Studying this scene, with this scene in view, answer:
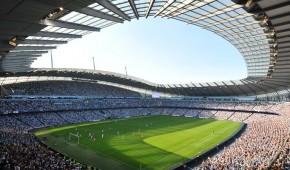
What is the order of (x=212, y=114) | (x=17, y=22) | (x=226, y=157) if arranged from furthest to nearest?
(x=212, y=114)
(x=226, y=157)
(x=17, y=22)

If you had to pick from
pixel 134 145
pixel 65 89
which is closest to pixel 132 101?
pixel 65 89

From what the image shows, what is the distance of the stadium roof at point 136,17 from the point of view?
16359 mm

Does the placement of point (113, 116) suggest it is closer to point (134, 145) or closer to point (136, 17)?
point (134, 145)

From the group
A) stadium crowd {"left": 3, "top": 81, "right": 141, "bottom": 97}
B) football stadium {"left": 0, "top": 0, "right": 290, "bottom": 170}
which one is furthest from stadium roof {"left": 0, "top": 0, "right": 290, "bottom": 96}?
stadium crowd {"left": 3, "top": 81, "right": 141, "bottom": 97}

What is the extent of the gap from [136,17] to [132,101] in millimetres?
66867

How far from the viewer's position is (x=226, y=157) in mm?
28672

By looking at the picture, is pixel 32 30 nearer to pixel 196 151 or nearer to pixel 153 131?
pixel 196 151

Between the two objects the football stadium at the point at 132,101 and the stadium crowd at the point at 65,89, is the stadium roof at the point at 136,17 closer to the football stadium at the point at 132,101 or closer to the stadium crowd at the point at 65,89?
the football stadium at the point at 132,101

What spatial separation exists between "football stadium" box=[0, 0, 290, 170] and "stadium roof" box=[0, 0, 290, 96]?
0.12 meters

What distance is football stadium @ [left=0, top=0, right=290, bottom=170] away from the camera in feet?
72.5

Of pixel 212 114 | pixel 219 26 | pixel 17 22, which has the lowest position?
pixel 212 114

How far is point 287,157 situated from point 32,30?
2674 cm

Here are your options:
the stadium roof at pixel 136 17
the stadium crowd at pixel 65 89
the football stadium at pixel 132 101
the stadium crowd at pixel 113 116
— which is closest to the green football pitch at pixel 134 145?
the football stadium at pixel 132 101

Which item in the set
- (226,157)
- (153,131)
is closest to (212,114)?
(153,131)
